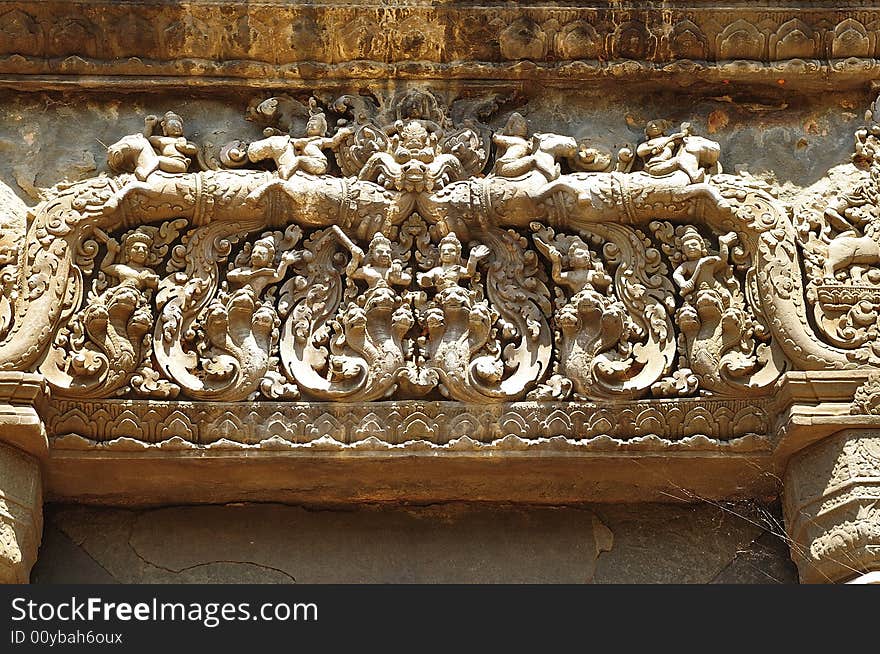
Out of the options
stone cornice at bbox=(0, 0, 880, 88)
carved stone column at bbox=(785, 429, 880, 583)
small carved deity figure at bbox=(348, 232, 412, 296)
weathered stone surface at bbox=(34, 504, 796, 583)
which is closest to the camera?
carved stone column at bbox=(785, 429, 880, 583)

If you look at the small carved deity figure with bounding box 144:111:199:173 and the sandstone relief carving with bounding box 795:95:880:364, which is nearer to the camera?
the sandstone relief carving with bounding box 795:95:880:364

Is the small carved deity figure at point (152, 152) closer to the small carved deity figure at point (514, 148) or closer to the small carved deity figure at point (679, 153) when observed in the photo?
the small carved deity figure at point (514, 148)

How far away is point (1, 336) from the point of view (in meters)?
5.84

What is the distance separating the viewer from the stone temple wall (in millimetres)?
5836

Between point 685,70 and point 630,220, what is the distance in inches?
29.7

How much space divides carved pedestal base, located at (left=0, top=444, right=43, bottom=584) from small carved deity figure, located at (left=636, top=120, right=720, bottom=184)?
2633 mm

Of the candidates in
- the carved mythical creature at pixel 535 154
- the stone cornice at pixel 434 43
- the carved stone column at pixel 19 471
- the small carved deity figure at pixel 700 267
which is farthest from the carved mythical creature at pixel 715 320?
the carved stone column at pixel 19 471

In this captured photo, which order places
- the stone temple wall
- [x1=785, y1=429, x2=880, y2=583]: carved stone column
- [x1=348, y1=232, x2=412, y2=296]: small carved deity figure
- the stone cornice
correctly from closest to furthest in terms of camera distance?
1. [x1=785, y1=429, x2=880, y2=583]: carved stone column
2. the stone temple wall
3. [x1=348, y1=232, x2=412, y2=296]: small carved deity figure
4. the stone cornice

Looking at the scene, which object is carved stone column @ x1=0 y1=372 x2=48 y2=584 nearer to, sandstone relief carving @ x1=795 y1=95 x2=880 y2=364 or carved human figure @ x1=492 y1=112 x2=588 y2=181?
carved human figure @ x1=492 y1=112 x2=588 y2=181

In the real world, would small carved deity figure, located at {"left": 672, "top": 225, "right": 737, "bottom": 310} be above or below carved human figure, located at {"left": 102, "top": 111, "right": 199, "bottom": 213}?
below

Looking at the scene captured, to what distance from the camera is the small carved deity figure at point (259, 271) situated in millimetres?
6078

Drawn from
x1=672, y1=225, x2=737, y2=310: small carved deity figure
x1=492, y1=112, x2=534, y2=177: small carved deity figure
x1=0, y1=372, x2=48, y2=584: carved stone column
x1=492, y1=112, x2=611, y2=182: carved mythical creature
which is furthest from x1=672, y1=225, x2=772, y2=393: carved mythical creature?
x1=0, y1=372, x2=48, y2=584: carved stone column

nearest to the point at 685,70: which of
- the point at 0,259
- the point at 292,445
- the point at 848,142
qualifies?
the point at 848,142

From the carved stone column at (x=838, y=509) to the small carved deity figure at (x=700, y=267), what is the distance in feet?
2.26
